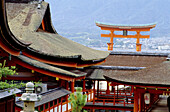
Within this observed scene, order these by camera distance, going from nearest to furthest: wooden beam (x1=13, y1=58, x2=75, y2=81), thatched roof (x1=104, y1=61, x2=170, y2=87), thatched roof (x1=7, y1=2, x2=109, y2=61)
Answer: wooden beam (x1=13, y1=58, x2=75, y2=81) → thatched roof (x1=104, y1=61, x2=170, y2=87) → thatched roof (x1=7, y1=2, x2=109, y2=61)

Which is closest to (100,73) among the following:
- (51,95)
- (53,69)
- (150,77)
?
(150,77)

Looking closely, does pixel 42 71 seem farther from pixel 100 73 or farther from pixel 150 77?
pixel 100 73

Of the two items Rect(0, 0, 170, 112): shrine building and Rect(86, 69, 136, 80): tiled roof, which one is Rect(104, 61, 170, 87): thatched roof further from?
Rect(86, 69, 136, 80): tiled roof

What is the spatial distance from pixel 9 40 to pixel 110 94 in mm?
16891

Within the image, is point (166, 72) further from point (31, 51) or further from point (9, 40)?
point (9, 40)

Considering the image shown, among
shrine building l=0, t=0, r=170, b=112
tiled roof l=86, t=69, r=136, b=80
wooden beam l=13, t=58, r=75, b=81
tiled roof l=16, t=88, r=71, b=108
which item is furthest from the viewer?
tiled roof l=86, t=69, r=136, b=80

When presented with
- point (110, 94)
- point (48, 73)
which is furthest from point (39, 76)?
point (110, 94)

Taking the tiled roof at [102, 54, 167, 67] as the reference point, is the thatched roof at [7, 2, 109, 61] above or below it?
above

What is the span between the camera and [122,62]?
31859 millimetres

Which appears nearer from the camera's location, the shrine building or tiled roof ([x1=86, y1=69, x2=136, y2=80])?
the shrine building

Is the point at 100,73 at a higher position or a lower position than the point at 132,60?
lower

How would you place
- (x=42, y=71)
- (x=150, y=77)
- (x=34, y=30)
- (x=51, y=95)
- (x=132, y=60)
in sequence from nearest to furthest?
(x=51, y=95) < (x=42, y=71) < (x=150, y=77) < (x=34, y=30) < (x=132, y=60)

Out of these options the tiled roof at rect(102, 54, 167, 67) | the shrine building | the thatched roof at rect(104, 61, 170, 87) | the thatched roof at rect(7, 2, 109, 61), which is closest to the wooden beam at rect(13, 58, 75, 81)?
the shrine building

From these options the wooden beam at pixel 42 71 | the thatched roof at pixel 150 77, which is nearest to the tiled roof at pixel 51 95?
the wooden beam at pixel 42 71
